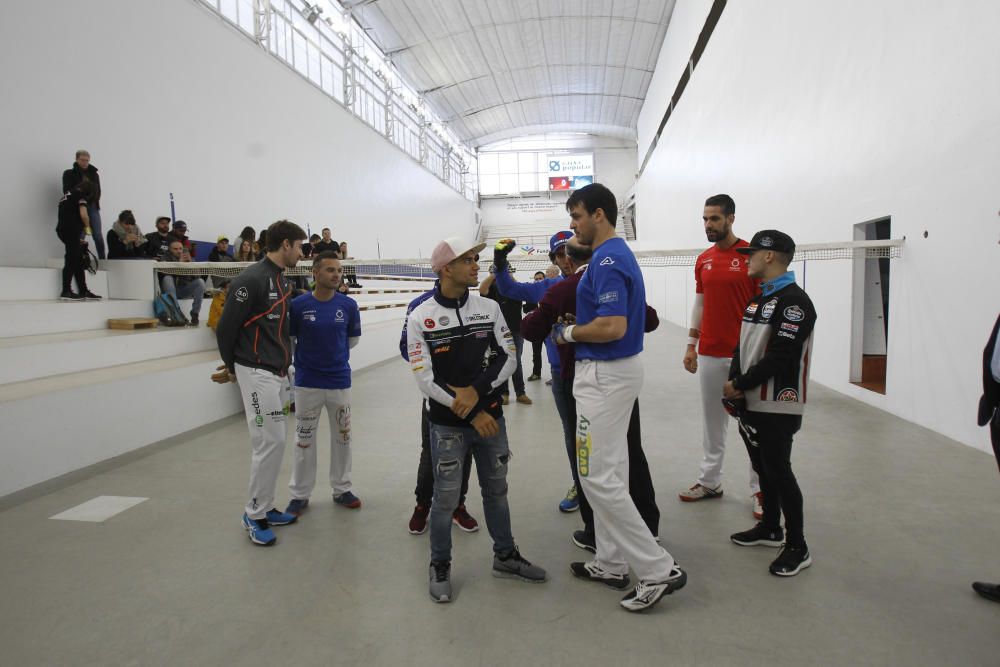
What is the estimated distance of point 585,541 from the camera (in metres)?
2.50

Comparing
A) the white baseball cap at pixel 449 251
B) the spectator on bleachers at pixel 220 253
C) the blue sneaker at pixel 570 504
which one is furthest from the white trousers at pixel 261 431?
the spectator on bleachers at pixel 220 253

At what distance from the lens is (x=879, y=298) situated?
208 inches

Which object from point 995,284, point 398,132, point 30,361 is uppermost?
point 398,132

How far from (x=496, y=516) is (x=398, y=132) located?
1911 centimetres

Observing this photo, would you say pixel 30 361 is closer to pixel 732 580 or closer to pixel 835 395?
pixel 732 580

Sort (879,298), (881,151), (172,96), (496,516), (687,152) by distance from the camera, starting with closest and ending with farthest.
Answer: (496,516), (881,151), (879,298), (172,96), (687,152)

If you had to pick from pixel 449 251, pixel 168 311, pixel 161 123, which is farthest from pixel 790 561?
pixel 161 123

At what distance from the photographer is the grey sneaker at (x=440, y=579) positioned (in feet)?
6.85

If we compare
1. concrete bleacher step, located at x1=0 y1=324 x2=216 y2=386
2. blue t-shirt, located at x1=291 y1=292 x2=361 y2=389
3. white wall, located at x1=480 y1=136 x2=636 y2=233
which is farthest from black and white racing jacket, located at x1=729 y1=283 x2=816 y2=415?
white wall, located at x1=480 y1=136 x2=636 y2=233

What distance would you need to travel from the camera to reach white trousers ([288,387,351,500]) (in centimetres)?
298

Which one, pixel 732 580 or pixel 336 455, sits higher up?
pixel 336 455

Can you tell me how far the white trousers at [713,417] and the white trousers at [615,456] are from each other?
1052 millimetres

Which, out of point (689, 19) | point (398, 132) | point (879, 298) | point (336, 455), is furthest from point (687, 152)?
point (336, 455)

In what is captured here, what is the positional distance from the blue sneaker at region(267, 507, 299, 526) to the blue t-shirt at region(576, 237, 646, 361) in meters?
1.87
